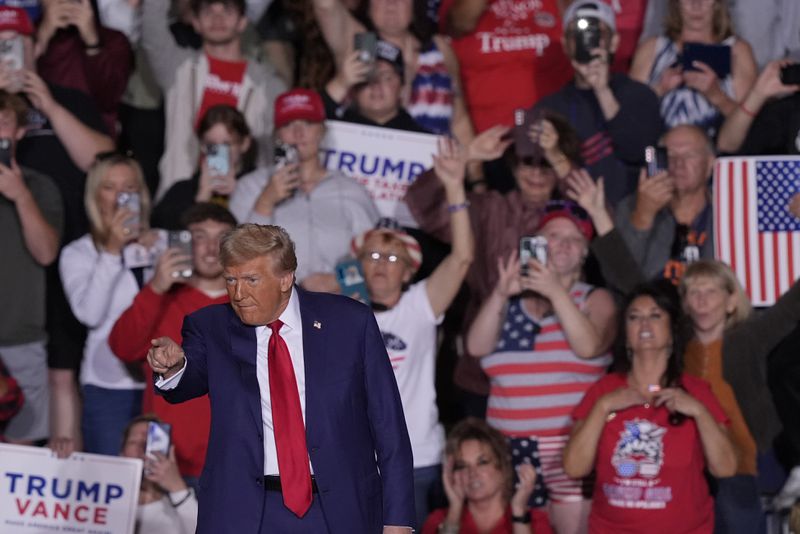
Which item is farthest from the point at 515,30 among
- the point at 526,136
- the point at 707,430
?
the point at 707,430

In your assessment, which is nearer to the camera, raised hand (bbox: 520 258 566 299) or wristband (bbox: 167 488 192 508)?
wristband (bbox: 167 488 192 508)

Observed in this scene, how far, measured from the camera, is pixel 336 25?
8.22 m

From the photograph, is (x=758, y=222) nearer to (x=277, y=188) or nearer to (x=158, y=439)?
(x=277, y=188)

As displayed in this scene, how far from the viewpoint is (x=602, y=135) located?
7.66m

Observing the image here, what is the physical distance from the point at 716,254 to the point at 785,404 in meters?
0.93

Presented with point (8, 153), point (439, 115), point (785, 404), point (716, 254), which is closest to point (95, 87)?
point (8, 153)

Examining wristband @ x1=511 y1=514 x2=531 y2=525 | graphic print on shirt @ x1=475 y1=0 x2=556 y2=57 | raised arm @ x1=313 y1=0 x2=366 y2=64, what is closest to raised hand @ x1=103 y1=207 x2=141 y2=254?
raised arm @ x1=313 y1=0 x2=366 y2=64

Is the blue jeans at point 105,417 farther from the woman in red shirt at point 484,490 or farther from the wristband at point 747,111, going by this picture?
the wristband at point 747,111

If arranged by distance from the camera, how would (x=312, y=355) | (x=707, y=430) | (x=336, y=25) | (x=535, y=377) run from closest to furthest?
(x=312, y=355) < (x=707, y=430) < (x=535, y=377) < (x=336, y=25)

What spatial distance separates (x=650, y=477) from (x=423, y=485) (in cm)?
108

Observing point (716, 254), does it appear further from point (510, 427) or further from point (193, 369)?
point (193, 369)

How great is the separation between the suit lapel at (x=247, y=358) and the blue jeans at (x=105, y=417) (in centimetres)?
241

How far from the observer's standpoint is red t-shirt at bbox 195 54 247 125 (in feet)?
26.6

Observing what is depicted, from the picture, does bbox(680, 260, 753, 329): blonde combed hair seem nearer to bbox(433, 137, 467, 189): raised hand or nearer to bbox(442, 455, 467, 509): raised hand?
bbox(433, 137, 467, 189): raised hand
